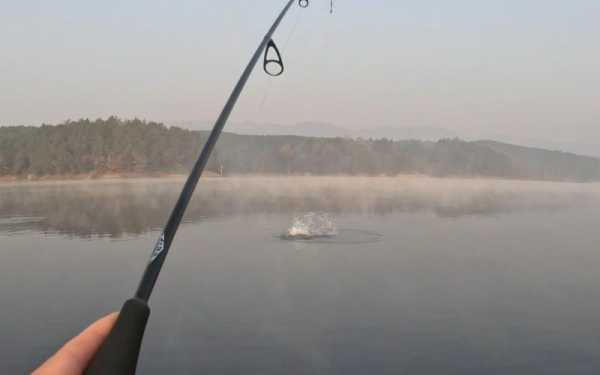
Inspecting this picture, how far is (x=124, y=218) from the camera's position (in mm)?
52469

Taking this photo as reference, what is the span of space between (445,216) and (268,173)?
4641 inches

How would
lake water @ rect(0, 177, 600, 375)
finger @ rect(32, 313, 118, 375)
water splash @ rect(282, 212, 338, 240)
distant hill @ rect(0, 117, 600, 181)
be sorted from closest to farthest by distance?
finger @ rect(32, 313, 118, 375)
lake water @ rect(0, 177, 600, 375)
water splash @ rect(282, 212, 338, 240)
distant hill @ rect(0, 117, 600, 181)

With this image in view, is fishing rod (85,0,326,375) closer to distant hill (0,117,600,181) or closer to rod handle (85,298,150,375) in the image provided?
rod handle (85,298,150,375)

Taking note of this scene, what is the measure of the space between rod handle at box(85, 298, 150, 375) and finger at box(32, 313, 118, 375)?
2 cm

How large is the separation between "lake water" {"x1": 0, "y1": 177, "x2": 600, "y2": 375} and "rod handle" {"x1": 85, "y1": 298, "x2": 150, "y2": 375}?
1164 centimetres

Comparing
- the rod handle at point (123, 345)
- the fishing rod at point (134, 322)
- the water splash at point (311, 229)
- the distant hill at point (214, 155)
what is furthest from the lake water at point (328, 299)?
the distant hill at point (214, 155)

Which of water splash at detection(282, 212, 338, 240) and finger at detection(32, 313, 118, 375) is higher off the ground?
finger at detection(32, 313, 118, 375)

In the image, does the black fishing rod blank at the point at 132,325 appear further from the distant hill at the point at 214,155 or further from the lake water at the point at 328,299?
the distant hill at the point at 214,155

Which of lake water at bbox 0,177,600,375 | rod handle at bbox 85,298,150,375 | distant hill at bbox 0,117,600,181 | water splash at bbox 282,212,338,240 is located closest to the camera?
rod handle at bbox 85,298,150,375

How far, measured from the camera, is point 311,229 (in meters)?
40.6

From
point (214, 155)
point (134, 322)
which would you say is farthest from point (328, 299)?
point (214, 155)

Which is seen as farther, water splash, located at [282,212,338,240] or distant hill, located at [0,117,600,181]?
distant hill, located at [0,117,600,181]

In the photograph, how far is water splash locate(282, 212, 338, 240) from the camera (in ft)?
125

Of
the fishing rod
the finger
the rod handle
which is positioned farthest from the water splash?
the finger
